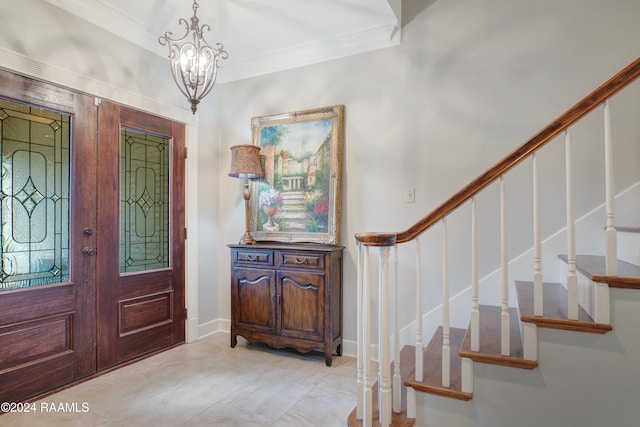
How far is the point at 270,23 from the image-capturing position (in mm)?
2797

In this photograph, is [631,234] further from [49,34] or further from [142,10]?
[49,34]

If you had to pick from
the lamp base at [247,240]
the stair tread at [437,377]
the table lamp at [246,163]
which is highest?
the table lamp at [246,163]

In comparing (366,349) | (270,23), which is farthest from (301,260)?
(270,23)

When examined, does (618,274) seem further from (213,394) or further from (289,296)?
(213,394)

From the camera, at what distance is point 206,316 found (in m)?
3.51

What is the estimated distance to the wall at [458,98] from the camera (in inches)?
90.8

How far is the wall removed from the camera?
2307mm

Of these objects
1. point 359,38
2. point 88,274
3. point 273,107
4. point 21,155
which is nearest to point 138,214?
point 88,274

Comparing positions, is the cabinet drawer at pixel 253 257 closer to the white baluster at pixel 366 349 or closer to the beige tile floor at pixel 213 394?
the beige tile floor at pixel 213 394

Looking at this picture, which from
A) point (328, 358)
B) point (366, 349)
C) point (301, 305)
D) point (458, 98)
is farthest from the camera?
point (301, 305)

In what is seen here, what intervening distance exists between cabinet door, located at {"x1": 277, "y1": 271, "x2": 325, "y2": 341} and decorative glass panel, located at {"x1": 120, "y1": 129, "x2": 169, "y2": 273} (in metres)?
1.20

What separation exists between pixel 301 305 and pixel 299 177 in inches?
46.9

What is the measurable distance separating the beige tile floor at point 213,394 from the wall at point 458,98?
0.67 metres

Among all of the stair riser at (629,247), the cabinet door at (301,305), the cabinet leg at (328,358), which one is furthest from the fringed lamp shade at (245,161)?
the stair riser at (629,247)
